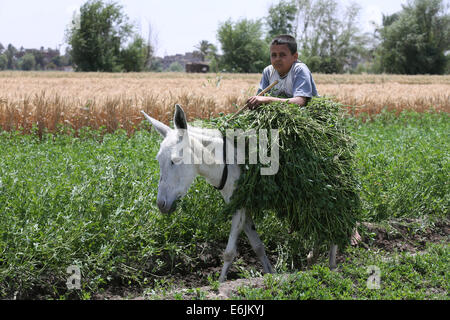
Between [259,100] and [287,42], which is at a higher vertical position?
[287,42]

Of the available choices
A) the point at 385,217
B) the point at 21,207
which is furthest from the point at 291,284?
the point at 385,217

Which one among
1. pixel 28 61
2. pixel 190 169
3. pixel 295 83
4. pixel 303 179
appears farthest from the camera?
pixel 28 61

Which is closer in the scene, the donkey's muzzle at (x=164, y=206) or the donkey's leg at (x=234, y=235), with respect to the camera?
the donkey's muzzle at (x=164, y=206)

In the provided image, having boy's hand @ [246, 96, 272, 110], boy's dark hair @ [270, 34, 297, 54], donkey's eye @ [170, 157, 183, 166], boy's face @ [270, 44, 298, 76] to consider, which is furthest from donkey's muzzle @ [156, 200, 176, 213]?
boy's dark hair @ [270, 34, 297, 54]

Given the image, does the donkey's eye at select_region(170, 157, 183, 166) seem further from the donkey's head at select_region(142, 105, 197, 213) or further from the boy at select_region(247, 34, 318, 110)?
the boy at select_region(247, 34, 318, 110)

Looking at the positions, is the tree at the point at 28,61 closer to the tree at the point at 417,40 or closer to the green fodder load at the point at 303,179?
the tree at the point at 417,40

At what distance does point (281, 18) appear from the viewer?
3132 inches

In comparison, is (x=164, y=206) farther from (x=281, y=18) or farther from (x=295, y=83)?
(x=281, y=18)

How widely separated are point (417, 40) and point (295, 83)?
236 ft

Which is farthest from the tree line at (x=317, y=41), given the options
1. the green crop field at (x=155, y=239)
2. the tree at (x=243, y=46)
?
the green crop field at (x=155, y=239)

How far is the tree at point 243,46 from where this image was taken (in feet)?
238

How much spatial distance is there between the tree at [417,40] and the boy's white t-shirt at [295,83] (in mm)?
71142

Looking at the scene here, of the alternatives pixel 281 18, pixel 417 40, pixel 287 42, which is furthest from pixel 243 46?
pixel 287 42
